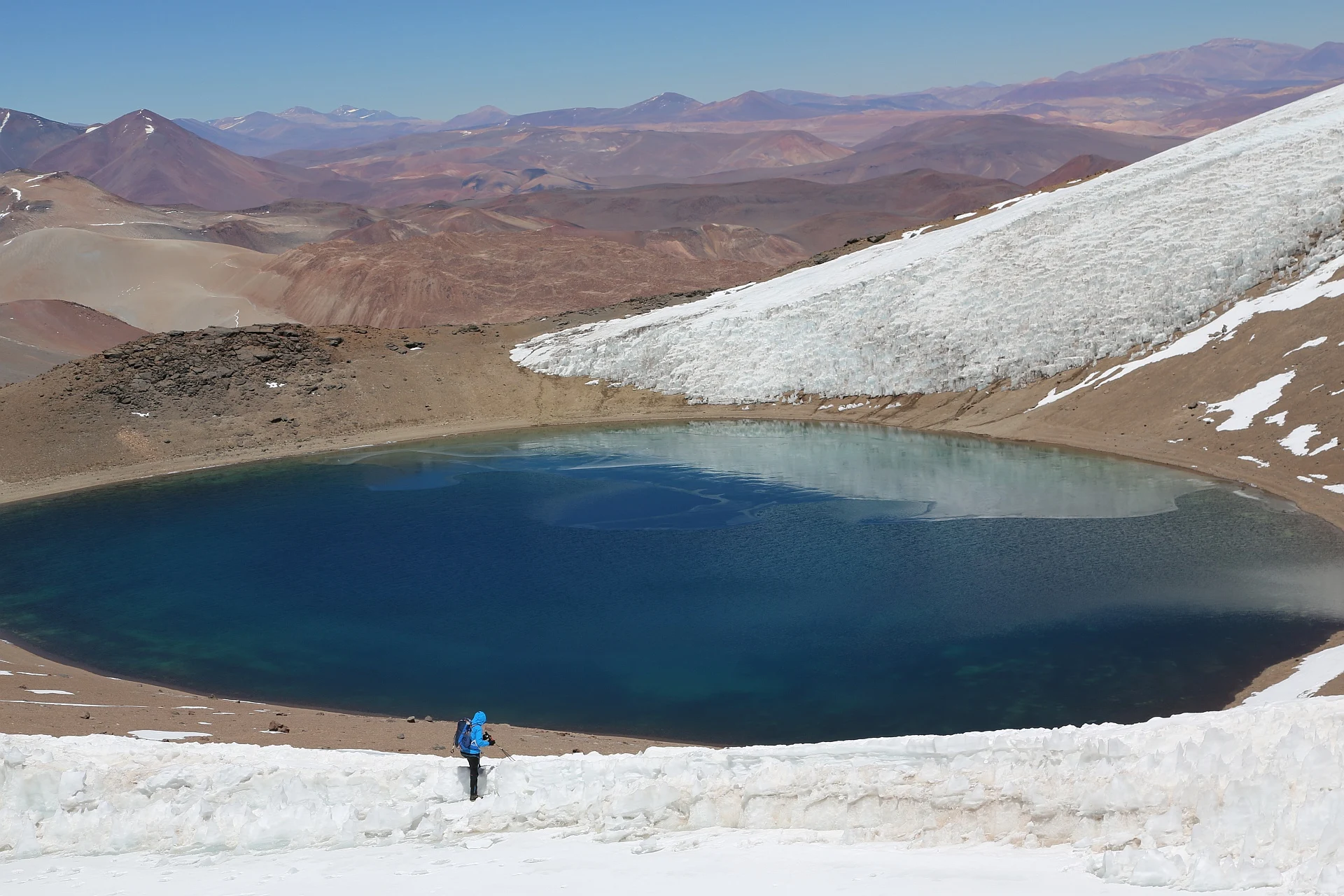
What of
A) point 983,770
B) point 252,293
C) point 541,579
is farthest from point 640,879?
point 252,293

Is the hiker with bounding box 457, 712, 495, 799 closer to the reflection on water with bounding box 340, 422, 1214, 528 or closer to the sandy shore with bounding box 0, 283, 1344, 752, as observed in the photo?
the sandy shore with bounding box 0, 283, 1344, 752

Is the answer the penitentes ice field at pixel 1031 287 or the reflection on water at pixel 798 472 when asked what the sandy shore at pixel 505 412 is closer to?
the penitentes ice field at pixel 1031 287

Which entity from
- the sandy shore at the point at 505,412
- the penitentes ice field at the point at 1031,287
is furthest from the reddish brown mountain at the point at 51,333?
the penitentes ice field at the point at 1031,287

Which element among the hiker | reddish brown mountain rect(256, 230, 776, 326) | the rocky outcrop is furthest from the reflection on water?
reddish brown mountain rect(256, 230, 776, 326)

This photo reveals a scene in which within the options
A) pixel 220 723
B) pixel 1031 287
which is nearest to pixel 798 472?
pixel 1031 287

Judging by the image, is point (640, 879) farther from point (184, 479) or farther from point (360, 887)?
point (184, 479)

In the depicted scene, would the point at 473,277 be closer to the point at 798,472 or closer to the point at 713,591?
the point at 798,472
